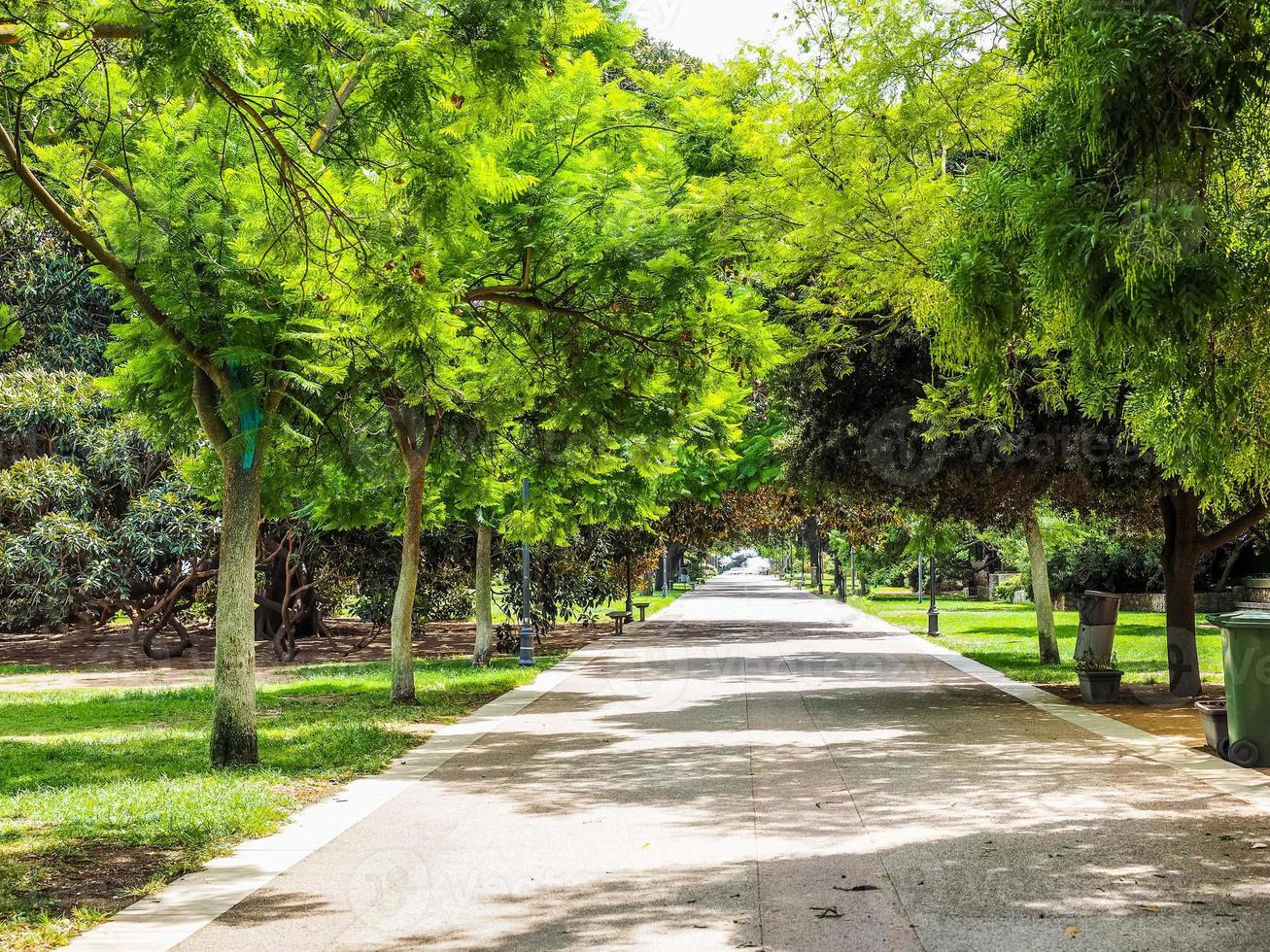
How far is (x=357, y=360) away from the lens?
45.4 ft

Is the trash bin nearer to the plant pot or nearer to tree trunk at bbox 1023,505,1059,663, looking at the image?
tree trunk at bbox 1023,505,1059,663

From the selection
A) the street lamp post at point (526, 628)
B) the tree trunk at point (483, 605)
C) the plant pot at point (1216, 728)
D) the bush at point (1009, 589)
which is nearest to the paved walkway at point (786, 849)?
the plant pot at point (1216, 728)

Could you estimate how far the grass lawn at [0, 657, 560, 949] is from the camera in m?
7.42

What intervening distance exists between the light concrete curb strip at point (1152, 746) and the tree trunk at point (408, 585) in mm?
8826

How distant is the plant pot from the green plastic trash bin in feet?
1.34

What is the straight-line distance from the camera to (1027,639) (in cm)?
3092

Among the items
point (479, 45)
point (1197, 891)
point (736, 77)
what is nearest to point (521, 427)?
point (736, 77)

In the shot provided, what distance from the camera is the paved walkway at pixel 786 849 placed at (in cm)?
628

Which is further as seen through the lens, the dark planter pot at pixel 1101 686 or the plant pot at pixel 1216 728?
the dark planter pot at pixel 1101 686

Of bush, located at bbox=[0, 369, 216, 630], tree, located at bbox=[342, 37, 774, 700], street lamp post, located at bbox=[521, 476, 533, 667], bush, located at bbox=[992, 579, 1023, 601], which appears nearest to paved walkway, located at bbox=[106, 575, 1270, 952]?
tree, located at bbox=[342, 37, 774, 700]

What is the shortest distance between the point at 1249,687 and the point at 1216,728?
1.08 m

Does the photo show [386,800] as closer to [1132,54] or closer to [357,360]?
[357,360]

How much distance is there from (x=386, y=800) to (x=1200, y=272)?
743 cm

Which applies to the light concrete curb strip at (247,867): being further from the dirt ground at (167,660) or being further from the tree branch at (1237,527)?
the dirt ground at (167,660)
